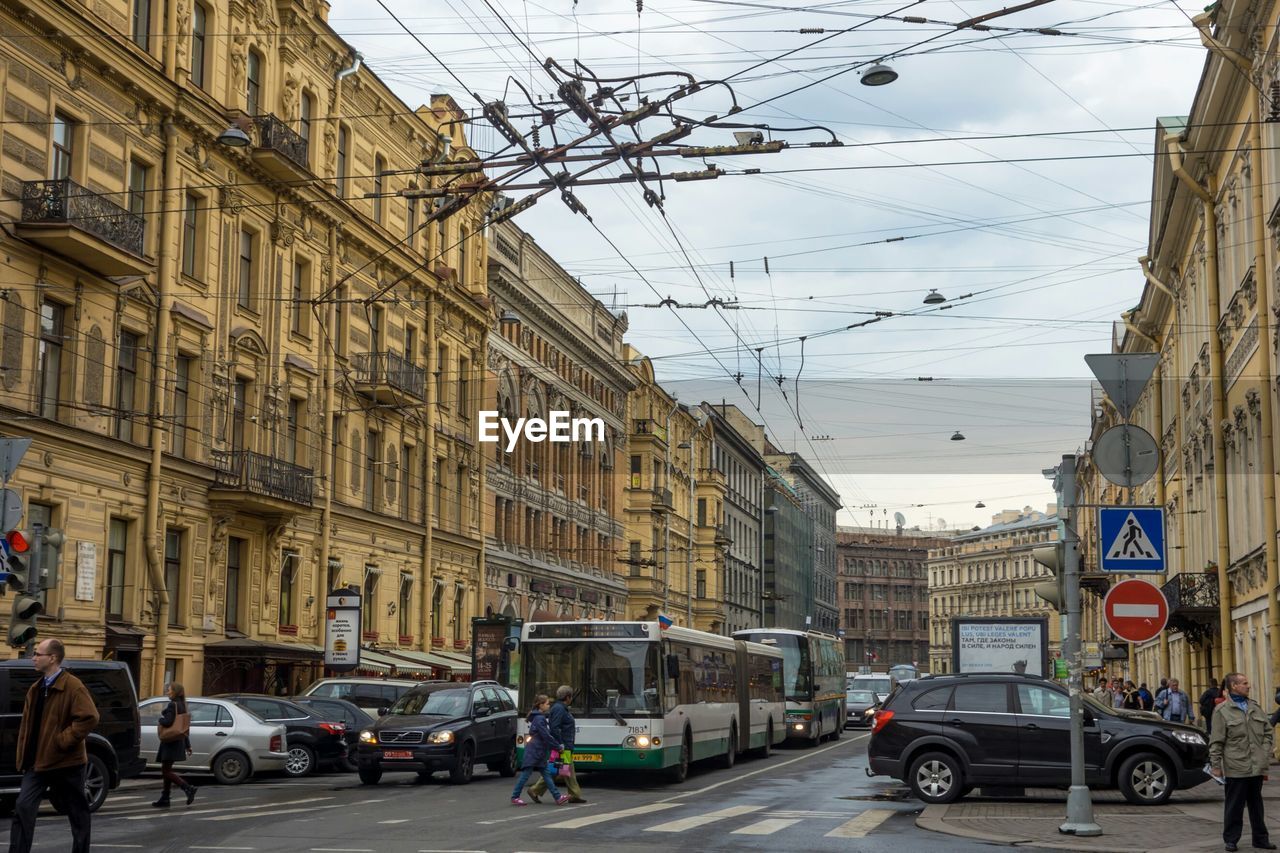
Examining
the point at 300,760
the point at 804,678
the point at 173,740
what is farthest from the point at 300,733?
the point at 804,678

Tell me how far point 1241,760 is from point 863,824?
477 centimetres

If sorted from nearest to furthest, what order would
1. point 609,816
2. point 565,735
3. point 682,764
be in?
point 609,816, point 565,735, point 682,764

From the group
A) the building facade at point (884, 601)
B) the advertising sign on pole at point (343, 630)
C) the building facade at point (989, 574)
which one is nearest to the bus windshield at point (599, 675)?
the advertising sign on pole at point (343, 630)

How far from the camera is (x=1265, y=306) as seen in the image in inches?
1096

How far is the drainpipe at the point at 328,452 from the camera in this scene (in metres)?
40.7

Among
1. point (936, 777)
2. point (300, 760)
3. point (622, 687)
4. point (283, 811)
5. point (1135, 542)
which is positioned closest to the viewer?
point (1135, 542)

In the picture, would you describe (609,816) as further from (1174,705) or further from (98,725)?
(1174,705)

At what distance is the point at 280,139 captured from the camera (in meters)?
37.1

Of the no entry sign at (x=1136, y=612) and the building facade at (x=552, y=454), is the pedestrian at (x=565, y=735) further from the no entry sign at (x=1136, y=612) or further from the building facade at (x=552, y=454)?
the building facade at (x=552, y=454)

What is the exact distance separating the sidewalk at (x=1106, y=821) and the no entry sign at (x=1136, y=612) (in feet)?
6.71

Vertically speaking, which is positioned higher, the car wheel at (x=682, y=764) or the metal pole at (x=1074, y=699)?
the metal pole at (x=1074, y=699)

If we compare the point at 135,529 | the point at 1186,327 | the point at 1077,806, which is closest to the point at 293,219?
the point at 135,529

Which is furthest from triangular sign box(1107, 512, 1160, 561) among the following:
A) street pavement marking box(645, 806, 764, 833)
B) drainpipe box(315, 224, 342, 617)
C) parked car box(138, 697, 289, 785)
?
drainpipe box(315, 224, 342, 617)

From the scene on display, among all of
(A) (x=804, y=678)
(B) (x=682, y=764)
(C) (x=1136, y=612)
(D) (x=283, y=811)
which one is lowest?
(D) (x=283, y=811)
